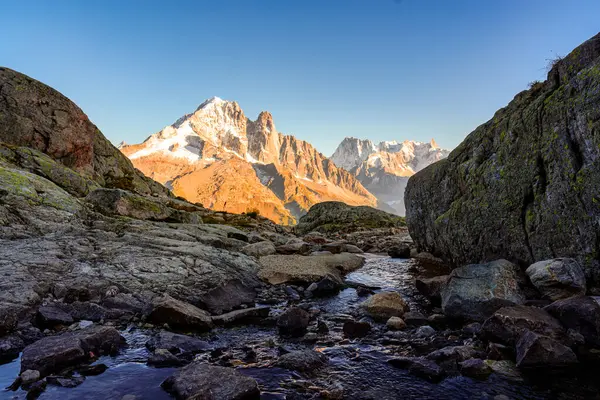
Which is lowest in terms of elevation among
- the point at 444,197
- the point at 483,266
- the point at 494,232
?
the point at 483,266

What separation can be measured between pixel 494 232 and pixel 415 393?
12419 mm

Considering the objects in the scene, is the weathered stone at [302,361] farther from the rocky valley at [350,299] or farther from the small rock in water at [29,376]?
the small rock in water at [29,376]

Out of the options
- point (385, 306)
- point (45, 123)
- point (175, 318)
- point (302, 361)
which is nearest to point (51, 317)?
point (175, 318)

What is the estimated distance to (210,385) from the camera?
6.70 meters

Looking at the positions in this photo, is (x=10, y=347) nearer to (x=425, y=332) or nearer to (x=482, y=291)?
(x=425, y=332)

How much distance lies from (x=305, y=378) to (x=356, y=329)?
3.67m

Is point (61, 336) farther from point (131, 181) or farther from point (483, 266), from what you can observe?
point (131, 181)

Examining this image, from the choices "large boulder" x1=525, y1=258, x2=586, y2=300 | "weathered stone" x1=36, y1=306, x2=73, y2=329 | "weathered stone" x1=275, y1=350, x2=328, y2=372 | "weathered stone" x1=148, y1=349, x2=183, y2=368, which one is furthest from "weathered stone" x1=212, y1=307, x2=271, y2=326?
"large boulder" x1=525, y1=258, x2=586, y2=300

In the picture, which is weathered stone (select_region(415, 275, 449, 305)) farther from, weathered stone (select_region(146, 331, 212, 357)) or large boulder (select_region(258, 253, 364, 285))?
weathered stone (select_region(146, 331, 212, 357))

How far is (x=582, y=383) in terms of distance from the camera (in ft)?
23.7

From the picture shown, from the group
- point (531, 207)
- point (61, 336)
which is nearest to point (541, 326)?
point (531, 207)

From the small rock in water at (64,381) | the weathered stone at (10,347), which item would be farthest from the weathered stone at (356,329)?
the weathered stone at (10,347)

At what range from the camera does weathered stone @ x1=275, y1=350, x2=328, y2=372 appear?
8.25m

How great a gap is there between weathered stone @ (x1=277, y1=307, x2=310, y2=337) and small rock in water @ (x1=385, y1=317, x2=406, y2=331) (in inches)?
116
